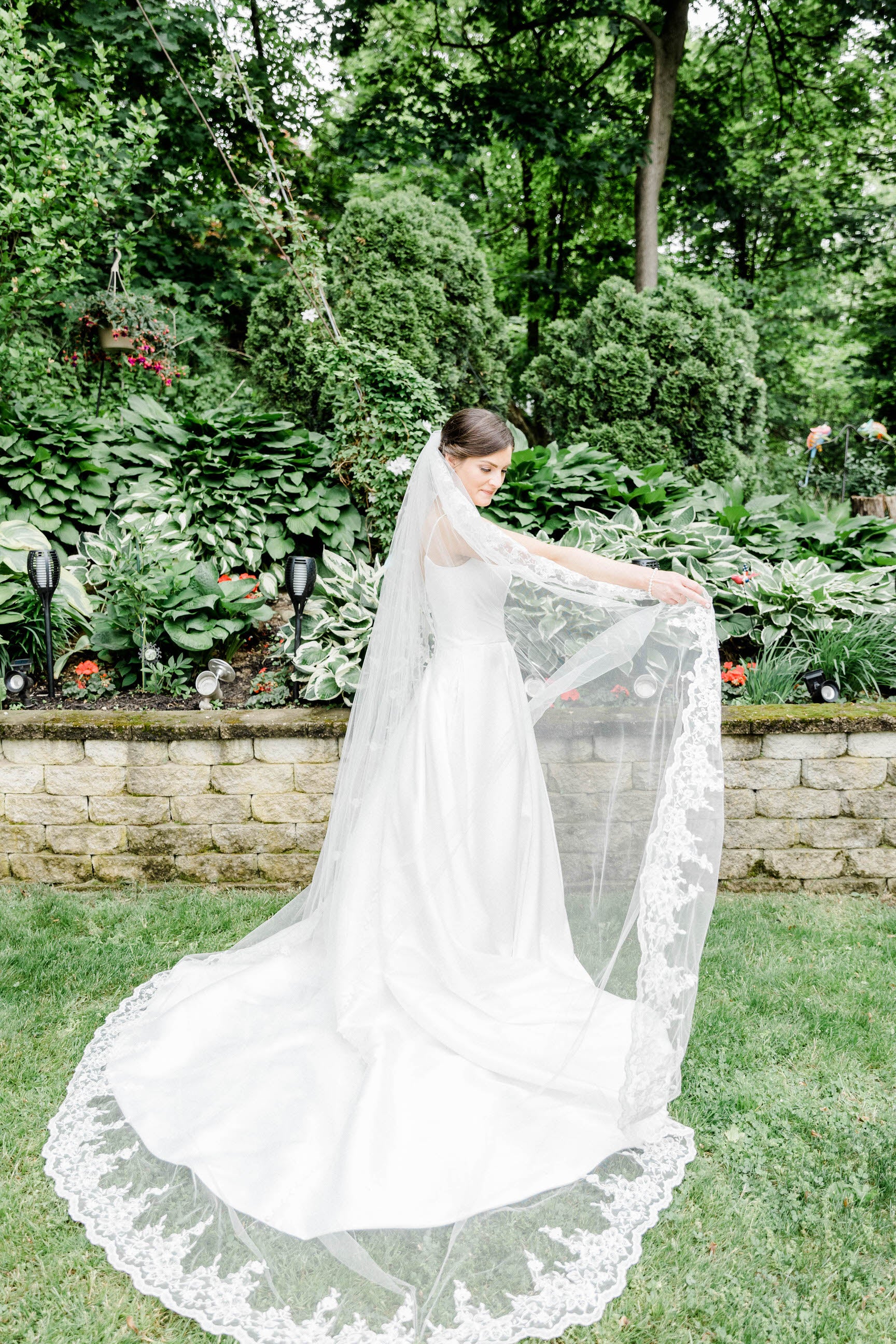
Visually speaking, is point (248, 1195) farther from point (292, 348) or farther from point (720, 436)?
point (720, 436)

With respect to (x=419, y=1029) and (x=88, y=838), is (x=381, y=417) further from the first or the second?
(x=419, y=1029)

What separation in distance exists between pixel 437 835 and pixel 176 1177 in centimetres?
113

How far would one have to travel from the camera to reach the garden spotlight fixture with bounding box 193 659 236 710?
415 centimetres

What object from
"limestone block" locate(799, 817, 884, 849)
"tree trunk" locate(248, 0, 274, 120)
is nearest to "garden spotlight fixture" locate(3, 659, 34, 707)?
"limestone block" locate(799, 817, 884, 849)

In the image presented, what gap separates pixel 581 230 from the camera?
12.7 meters

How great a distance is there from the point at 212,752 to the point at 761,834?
8.35 ft

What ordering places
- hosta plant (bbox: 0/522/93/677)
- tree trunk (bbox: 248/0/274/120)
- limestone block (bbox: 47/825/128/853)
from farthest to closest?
tree trunk (bbox: 248/0/274/120) < hosta plant (bbox: 0/522/93/677) < limestone block (bbox: 47/825/128/853)

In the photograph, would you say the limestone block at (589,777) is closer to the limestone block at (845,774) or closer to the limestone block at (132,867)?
the limestone block at (845,774)

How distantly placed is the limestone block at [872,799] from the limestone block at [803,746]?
0.20m

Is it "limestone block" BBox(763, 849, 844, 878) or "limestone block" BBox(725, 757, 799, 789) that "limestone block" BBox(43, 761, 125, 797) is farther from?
"limestone block" BBox(763, 849, 844, 878)

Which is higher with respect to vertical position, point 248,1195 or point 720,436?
point 720,436

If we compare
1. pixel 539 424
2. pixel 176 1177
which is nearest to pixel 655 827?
pixel 176 1177

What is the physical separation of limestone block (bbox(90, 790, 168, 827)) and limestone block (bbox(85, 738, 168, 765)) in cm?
16

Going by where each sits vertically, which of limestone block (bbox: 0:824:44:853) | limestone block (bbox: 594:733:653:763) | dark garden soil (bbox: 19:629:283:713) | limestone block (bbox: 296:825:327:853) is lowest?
limestone block (bbox: 0:824:44:853)
